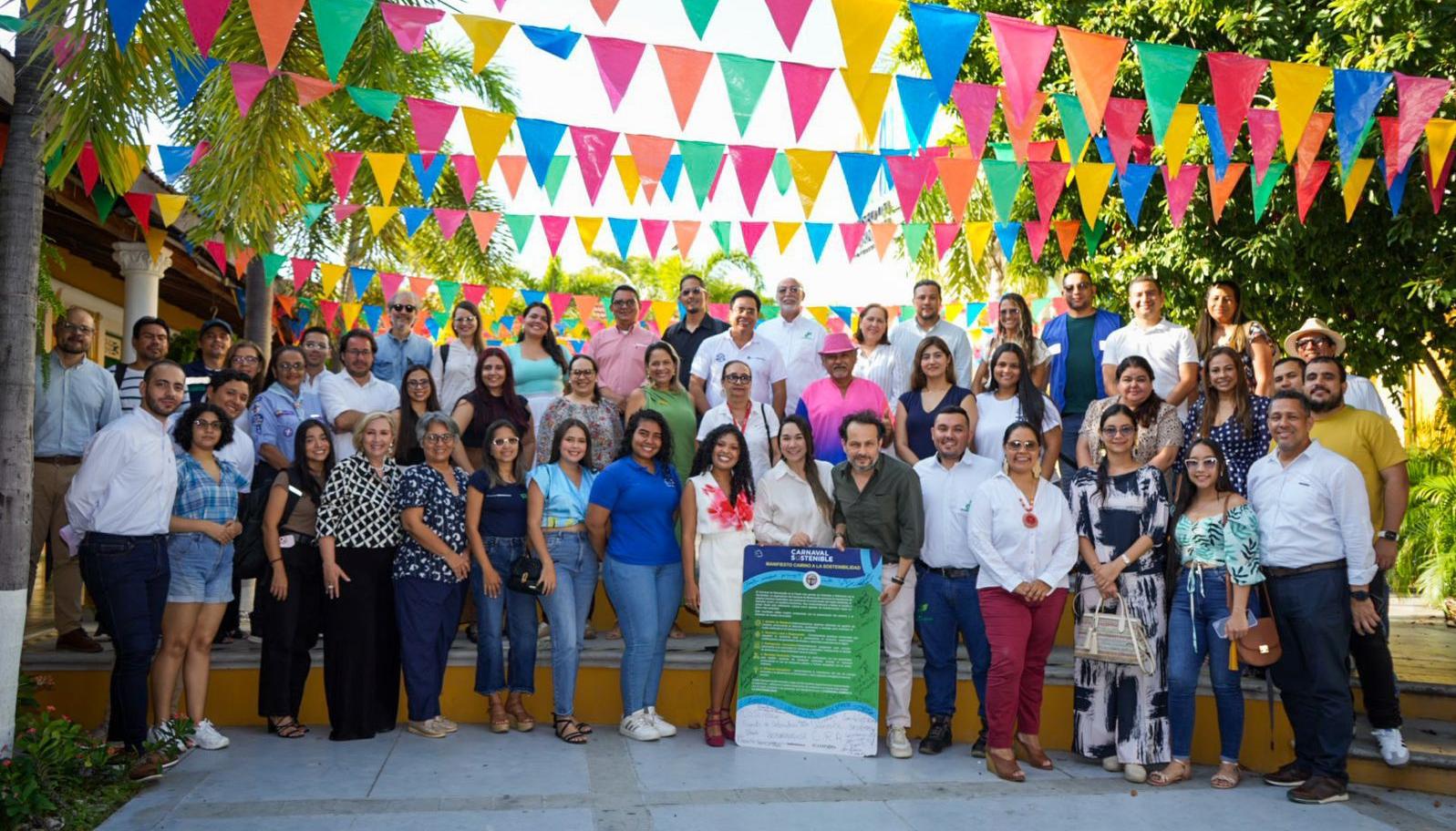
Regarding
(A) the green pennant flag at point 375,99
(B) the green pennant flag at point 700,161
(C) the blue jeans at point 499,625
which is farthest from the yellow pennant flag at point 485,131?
(C) the blue jeans at point 499,625

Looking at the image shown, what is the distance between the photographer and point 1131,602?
533 centimetres

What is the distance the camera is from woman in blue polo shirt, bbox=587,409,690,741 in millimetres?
5715

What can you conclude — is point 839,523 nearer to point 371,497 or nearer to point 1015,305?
point 1015,305

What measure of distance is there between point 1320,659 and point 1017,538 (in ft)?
4.77

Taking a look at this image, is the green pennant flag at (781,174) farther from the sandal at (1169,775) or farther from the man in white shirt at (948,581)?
the sandal at (1169,775)

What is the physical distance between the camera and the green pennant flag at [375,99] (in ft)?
22.7

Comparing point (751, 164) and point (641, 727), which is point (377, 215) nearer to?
point (751, 164)

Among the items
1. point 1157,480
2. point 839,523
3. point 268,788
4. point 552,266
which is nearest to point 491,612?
point 268,788

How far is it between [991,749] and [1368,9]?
5308mm

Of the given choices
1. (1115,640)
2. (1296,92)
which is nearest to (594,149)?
(1296,92)

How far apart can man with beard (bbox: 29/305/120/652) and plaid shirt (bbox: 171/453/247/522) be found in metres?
1.26

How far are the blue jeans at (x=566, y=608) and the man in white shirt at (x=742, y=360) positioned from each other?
5.13ft

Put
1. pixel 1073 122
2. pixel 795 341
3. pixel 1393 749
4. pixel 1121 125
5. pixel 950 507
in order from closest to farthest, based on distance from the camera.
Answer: pixel 1393 749 < pixel 950 507 < pixel 1121 125 < pixel 1073 122 < pixel 795 341

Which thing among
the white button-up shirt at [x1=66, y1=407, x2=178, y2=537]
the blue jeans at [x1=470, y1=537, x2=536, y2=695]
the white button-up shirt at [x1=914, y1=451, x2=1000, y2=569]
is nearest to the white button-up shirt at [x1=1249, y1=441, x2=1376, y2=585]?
the white button-up shirt at [x1=914, y1=451, x2=1000, y2=569]
